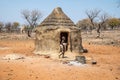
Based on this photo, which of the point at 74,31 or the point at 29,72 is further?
the point at 74,31

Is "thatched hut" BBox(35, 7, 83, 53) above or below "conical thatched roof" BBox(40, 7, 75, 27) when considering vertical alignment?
below

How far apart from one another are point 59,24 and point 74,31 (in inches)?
52.8

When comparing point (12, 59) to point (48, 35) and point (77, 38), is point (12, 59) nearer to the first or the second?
point (48, 35)

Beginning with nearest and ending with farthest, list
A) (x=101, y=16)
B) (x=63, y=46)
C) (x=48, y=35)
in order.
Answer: (x=63, y=46), (x=48, y=35), (x=101, y=16)

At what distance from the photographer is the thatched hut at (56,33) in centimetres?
1870

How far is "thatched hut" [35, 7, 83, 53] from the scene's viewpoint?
1870 cm

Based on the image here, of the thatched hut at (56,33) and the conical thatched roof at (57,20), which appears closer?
the thatched hut at (56,33)

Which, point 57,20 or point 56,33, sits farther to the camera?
point 57,20

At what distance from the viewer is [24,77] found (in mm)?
11250

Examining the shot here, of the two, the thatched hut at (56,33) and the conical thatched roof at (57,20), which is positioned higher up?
the conical thatched roof at (57,20)

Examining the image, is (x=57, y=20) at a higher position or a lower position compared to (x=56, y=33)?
higher

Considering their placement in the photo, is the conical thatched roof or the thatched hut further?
the conical thatched roof

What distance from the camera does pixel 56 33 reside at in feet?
61.4

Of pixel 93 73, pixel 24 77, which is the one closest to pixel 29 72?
pixel 24 77
